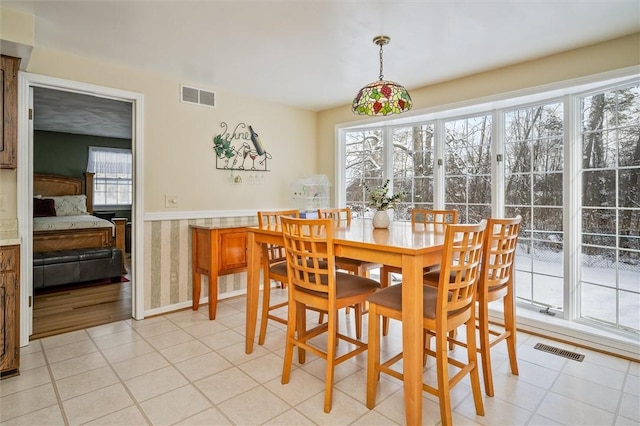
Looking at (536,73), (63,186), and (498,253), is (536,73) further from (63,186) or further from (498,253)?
(63,186)

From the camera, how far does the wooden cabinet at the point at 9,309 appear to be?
2.31m

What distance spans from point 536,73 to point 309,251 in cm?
254

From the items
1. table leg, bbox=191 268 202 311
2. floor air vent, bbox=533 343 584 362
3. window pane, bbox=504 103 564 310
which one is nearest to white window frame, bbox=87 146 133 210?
table leg, bbox=191 268 202 311

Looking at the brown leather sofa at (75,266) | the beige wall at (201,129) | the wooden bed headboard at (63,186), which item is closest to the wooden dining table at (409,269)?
the beige wall at (201,129)

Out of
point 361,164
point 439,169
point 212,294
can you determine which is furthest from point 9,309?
point 439,169

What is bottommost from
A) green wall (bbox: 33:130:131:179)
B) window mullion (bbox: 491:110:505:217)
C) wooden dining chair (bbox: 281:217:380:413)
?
wooden dining chair (bbox: 281:217:380:413)

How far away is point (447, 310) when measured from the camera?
1.80 metres

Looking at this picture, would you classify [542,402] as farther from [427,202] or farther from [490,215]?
[427,202]

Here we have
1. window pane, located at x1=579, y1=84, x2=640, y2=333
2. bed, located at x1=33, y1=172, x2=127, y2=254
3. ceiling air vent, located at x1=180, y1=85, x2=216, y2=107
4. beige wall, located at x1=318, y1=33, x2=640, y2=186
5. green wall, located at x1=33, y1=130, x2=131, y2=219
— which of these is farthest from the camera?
green wall, located at x1=33, y1=130, x2=131, y2=219

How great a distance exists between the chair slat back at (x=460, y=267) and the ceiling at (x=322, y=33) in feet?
4.75

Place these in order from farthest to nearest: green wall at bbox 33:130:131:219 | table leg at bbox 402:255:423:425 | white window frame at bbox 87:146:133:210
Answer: white window frame at bbox 87:146:133:210 < green wall at bbox 33:130:131:219 < table leg at bbox 402:255:423:425

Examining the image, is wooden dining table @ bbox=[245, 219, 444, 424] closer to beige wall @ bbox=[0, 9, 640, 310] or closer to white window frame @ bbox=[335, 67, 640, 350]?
white window frame @ bbox=[335, 67, 640, 350]

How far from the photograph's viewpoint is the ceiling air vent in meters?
3.70

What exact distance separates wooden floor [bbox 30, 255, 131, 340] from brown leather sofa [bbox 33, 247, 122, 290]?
127 millimetres
